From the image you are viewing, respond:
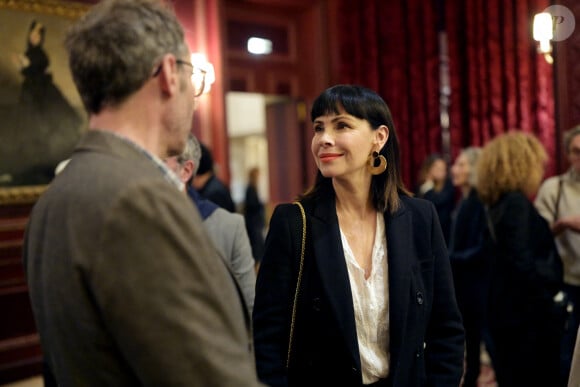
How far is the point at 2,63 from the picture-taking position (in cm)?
485

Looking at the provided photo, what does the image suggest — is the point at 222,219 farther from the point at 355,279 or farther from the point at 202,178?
the point at 202,178

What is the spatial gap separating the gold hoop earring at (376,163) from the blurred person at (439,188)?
8.93ft

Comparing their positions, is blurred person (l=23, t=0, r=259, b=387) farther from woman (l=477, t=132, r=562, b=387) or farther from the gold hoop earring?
woman (l=477, t=132, r=562, b=387)

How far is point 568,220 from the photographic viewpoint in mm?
3254

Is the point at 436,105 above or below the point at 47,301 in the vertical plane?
above

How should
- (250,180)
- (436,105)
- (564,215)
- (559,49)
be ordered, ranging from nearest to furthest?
(564,215) → (559,49) → (436,105) → (250,180)

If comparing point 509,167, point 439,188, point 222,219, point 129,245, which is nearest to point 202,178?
point 222,219

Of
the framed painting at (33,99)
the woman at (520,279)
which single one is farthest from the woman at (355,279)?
the framed painting at (33,99)

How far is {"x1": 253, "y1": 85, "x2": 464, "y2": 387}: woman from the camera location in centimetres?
173

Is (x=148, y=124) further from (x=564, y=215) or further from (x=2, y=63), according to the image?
(x=2, y=63)

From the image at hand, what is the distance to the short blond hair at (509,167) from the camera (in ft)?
10.2

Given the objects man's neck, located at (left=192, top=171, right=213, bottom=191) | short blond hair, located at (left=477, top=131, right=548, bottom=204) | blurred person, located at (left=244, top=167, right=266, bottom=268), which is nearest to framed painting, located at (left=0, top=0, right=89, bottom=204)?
man's neck, located at (left=192, top=171, right=213, bottom=191)

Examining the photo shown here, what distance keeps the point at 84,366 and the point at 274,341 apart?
912 mm

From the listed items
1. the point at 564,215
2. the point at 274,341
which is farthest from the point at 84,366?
the point at 564,215
